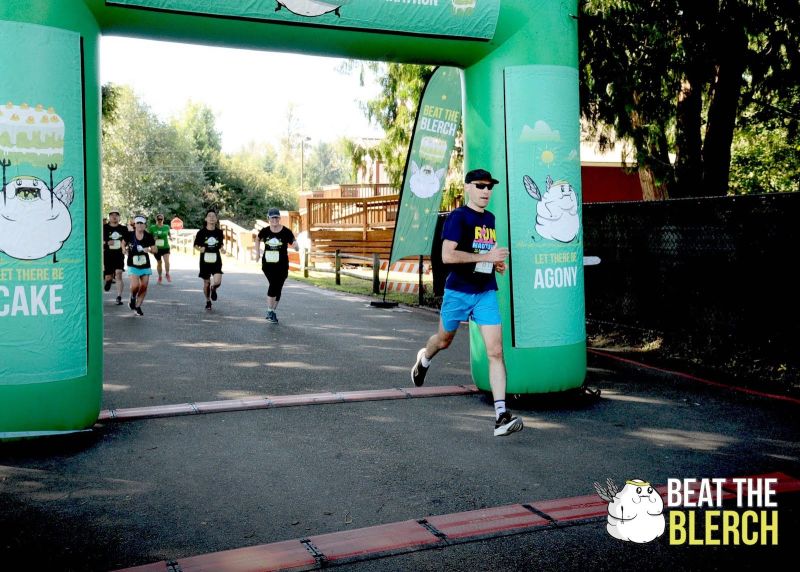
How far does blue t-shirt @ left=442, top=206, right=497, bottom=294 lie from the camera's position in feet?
20.6

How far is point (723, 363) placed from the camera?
8.93 meters

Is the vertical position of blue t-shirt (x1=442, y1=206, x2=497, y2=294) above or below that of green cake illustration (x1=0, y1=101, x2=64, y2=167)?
below

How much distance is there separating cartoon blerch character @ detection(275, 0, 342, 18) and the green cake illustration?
187 cm

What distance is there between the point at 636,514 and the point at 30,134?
4.65 meters

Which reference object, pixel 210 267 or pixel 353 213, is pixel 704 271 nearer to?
pixel 210 267

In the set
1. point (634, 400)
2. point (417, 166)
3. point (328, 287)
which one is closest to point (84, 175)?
point (634, 400)

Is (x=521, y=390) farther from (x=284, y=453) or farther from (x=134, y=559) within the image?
(x=134, y=559)

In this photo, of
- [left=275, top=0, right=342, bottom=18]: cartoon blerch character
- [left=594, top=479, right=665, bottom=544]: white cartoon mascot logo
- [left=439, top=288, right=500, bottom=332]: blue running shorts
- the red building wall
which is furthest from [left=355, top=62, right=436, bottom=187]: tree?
the red building wall

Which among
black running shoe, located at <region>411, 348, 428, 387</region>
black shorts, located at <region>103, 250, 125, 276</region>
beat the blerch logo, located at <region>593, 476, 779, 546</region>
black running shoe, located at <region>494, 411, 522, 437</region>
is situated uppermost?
black shorts, located at <region>103, 250, 125, 276</region>

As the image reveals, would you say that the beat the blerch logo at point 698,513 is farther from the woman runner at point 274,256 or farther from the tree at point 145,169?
the tree at point 145,169

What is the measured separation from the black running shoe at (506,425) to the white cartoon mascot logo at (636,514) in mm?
1504

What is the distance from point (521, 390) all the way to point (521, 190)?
1.76 meters

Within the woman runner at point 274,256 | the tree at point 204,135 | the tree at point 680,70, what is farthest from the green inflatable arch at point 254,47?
the tree at point 204,135

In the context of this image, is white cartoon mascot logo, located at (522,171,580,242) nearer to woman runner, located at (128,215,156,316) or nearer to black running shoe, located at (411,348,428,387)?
black running shoe, located at (411,348,428,387)
